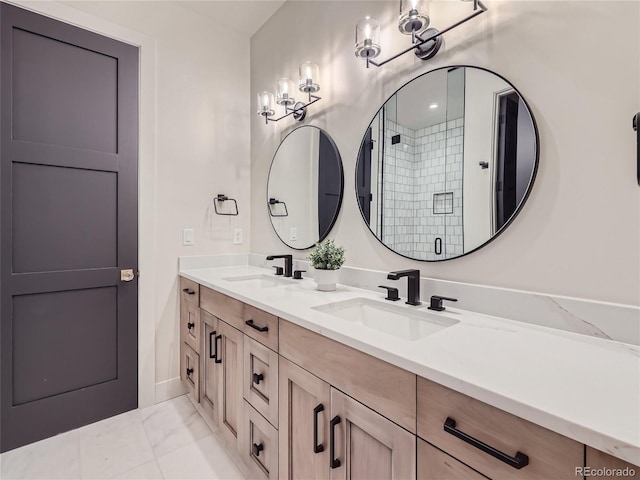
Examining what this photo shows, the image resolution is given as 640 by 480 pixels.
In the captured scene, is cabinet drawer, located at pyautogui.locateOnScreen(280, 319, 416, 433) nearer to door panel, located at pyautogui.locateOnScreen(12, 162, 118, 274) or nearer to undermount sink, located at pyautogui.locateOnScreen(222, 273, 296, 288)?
undermount sink, located at pyautogui.locateOnScreen(222, 273, 296, 288)

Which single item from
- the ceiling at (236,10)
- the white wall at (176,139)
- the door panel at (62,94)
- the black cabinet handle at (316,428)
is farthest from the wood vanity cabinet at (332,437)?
the ceiling at (236,10)

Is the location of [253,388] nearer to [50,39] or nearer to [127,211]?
[127,211]

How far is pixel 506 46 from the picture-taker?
114 centimetres

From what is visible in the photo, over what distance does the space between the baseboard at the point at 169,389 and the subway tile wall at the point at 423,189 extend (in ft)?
5.99

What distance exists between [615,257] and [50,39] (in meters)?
2.82

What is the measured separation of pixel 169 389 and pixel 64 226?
4.14 ft

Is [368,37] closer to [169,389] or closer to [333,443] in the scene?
[333,443]

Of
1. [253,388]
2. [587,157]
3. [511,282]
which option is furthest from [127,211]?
[587,157]

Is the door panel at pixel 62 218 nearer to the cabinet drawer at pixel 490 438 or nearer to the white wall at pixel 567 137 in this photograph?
the white wall at pixel 567 137

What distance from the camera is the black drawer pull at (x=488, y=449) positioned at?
58 centimetres

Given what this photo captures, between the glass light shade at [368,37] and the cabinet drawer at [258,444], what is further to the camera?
the glass light shade at [368,37]

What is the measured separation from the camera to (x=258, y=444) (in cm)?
138

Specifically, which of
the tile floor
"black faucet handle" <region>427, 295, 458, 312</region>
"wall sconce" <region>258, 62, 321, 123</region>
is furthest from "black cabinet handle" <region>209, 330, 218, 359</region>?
"wall sconce" <region>258, 62, 321, 123</region>

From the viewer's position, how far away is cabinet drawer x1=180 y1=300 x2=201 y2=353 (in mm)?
2002
